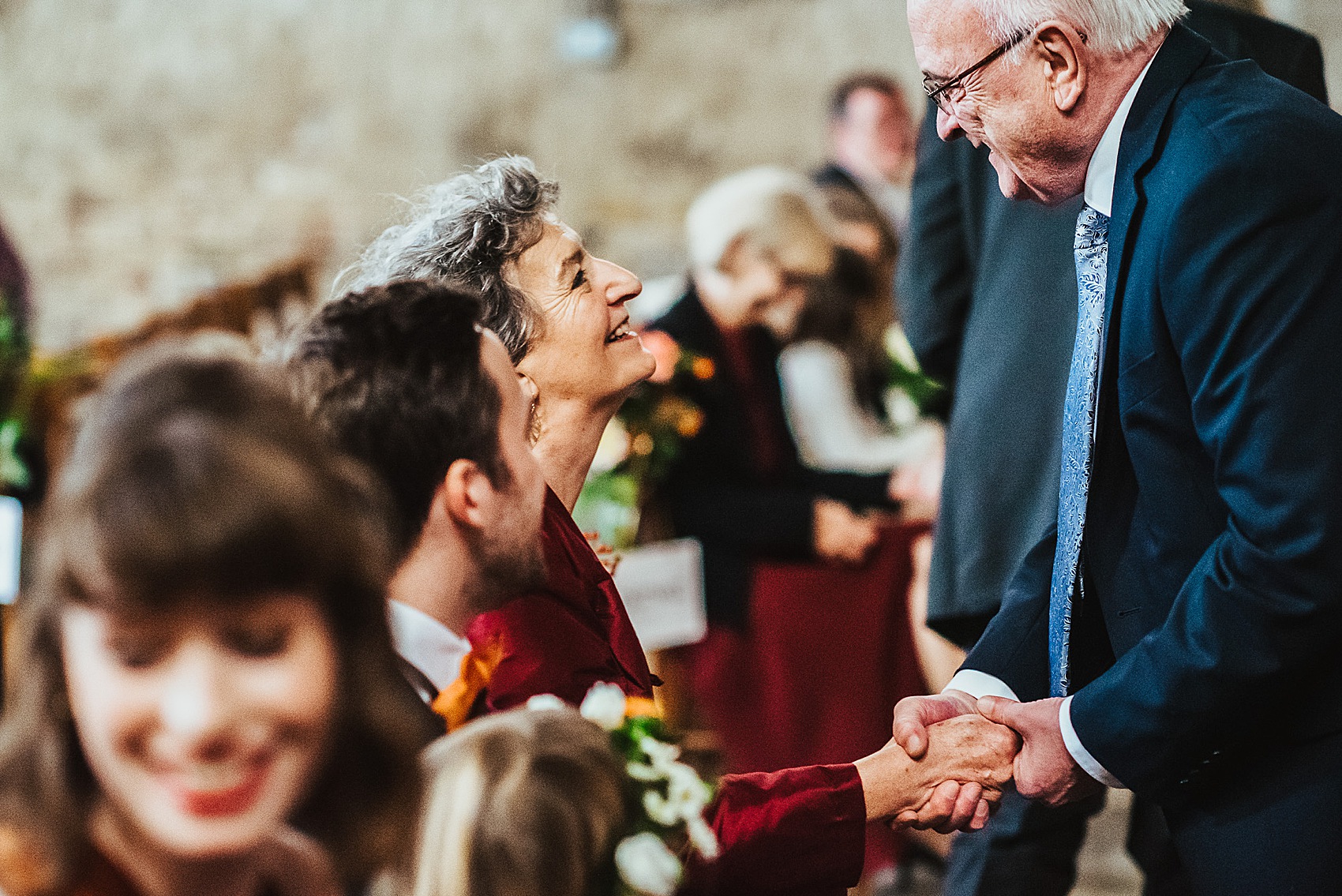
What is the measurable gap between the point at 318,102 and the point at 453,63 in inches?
34.7

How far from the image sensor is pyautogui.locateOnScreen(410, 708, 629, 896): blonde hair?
127 centimetres

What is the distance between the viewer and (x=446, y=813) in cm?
129

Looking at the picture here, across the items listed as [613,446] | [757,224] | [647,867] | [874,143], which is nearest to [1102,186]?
[647,867]

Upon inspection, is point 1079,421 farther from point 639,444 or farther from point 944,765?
point 639,444

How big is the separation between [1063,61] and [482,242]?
0.84 meters

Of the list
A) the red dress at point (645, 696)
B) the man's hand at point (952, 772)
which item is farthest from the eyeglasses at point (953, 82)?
the man's hand at point (952, 772)

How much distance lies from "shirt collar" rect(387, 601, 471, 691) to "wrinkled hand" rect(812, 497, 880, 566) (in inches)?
110

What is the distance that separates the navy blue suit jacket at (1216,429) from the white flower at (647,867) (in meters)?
0.79

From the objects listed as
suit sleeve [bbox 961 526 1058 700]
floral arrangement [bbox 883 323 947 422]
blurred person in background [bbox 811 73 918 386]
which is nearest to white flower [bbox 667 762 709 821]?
suit sleeve [bbox 961 526 1058 700]

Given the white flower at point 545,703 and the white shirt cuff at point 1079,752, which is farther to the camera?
the white shirt cuff at point 1079,752

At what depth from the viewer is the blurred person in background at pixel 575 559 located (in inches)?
69.6

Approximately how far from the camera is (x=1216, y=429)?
68.8 inches

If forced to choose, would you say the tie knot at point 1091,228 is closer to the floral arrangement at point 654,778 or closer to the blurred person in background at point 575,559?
the blurred person in background at point 575,559

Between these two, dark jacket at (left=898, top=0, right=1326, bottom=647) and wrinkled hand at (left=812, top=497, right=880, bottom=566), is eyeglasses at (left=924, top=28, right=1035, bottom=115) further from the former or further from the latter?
wrinkled hand at (left=812, top=497, right=880, bottom=566)
